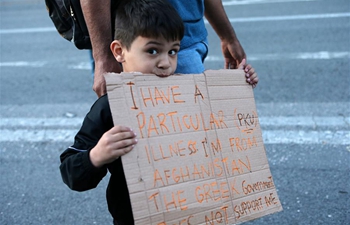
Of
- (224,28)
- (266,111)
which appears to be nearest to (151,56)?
(224,28)

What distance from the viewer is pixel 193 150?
1.70 metres

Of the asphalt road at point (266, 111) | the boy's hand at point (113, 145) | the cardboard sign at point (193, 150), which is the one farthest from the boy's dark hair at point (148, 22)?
the asphalt road at point (266, 111)

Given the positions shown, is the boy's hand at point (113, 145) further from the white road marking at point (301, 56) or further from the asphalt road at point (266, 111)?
the white road marking at point (301, 56)

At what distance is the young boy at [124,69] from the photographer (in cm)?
161

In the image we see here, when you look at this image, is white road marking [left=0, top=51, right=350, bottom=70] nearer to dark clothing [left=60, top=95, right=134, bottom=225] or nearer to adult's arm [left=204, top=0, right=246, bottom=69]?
adult's arm [left=204, top=0, right=246, bottom=69]

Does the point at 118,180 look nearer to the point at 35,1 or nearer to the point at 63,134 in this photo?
the point at 63,134

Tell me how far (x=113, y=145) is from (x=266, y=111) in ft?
10.4

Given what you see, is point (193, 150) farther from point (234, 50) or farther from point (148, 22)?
point (234, 50)

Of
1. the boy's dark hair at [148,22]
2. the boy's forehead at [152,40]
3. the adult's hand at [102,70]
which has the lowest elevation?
the adult's hand at [102,70]

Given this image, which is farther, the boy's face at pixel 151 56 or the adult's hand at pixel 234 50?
the adult's hand at pixel 234 50

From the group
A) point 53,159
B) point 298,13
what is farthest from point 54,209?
point 298,13

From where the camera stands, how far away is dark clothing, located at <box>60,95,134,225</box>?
1.61 meters

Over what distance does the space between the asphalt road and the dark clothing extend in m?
1.30

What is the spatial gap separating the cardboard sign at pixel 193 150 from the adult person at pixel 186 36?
0.20 m
